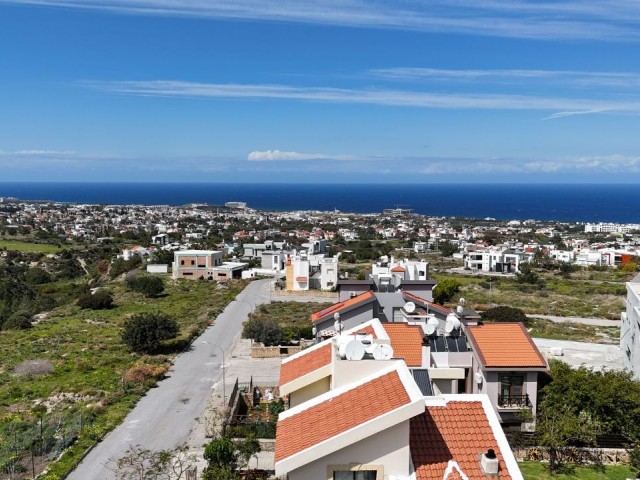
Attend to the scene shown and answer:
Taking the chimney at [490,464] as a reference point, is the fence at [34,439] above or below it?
below

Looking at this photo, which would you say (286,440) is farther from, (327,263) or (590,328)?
(327,263)

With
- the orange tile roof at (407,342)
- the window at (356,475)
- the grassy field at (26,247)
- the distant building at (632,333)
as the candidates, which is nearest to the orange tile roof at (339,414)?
the window at (356,475)

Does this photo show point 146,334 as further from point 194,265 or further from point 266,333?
point 194,265

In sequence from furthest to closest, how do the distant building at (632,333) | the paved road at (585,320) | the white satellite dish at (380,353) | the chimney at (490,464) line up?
the paved road at (585,320), the distant building at (632,333), the white satellite dish at (380,353), the chimney at (490,464)

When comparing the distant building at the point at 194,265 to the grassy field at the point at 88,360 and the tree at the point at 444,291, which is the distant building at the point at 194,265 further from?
the tree at the point at 444,291

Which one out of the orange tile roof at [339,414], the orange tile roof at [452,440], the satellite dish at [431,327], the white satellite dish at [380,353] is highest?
the white satellite dish at [380,353]

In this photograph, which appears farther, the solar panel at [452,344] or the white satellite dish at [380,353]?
the solar panel at [452,344]

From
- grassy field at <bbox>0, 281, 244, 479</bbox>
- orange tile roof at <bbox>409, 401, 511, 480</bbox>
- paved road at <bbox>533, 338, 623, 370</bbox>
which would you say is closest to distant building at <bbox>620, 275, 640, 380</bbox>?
paved road at <bbox>533, 338, 623, 370</bbox>
